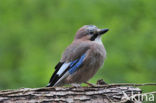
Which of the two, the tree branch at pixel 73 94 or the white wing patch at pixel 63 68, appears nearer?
the tree branch at pixel 73 94

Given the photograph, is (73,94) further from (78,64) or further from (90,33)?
(90,33)

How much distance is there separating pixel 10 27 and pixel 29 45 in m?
1.07

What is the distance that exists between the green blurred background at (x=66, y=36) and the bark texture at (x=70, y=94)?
11.2 feet

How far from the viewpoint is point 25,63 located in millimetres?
10789

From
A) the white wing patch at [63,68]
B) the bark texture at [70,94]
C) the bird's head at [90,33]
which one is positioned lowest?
the bark texture at [70,94]

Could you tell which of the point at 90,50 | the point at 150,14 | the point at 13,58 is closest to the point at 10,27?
the point at 13,58

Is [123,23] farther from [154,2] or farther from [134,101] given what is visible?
[134,101]

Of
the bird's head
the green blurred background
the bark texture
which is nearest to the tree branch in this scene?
the bark texture

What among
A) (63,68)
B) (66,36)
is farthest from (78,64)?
(66,36)

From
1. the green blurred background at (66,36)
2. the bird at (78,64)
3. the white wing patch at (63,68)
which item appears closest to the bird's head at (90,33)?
the bird at (78,64)

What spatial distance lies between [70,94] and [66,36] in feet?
19.1

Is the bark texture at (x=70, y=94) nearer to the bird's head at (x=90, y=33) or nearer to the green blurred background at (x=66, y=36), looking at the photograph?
the bird's head at (x=90, y=33)

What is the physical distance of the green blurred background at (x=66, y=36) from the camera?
9898 mm

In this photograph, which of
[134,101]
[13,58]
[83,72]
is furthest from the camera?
[13,58]
